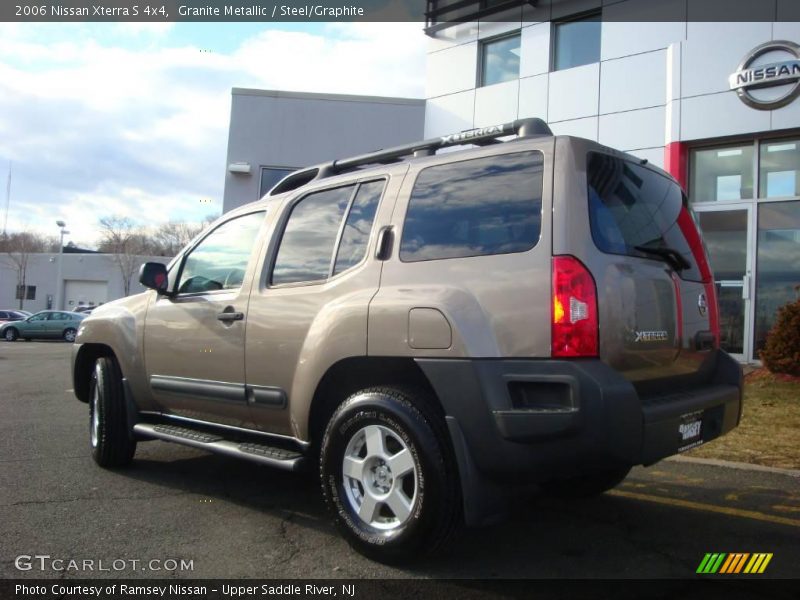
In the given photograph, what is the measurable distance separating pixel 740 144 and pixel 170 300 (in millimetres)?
11431

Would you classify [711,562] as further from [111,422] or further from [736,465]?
[111,422]

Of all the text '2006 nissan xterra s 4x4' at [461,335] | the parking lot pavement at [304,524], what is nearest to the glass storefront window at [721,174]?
the parking lot pavement at [304,524]

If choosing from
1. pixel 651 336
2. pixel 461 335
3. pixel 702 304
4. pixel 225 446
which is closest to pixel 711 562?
pixel 651 336

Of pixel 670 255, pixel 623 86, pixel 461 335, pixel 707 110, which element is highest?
pixel 623 86

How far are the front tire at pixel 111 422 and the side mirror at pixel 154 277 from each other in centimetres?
89

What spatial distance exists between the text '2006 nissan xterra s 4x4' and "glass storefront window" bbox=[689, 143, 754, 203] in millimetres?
9767

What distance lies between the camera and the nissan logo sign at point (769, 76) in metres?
11.6

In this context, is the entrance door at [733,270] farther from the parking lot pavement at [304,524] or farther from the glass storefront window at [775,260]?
the parking lot pavement at [304,524]

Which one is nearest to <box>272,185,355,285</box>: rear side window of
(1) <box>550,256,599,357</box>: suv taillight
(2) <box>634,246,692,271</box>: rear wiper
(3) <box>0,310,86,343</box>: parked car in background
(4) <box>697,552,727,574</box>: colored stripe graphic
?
(1) <box>550,256,599,357</box>: suv taillight

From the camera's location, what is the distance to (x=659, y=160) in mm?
13258

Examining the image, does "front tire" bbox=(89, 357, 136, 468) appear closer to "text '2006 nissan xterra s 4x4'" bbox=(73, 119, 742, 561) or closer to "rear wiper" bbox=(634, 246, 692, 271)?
"text '2006 nissan xterra s 4x4'" bbox=(73, 119, 742, 561)

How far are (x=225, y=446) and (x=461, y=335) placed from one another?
6.31ft

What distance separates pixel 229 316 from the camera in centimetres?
421

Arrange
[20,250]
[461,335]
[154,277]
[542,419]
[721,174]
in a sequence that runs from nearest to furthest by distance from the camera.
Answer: [542,419]
[461,335]
[154,277]
[721,174]
[20,250]
